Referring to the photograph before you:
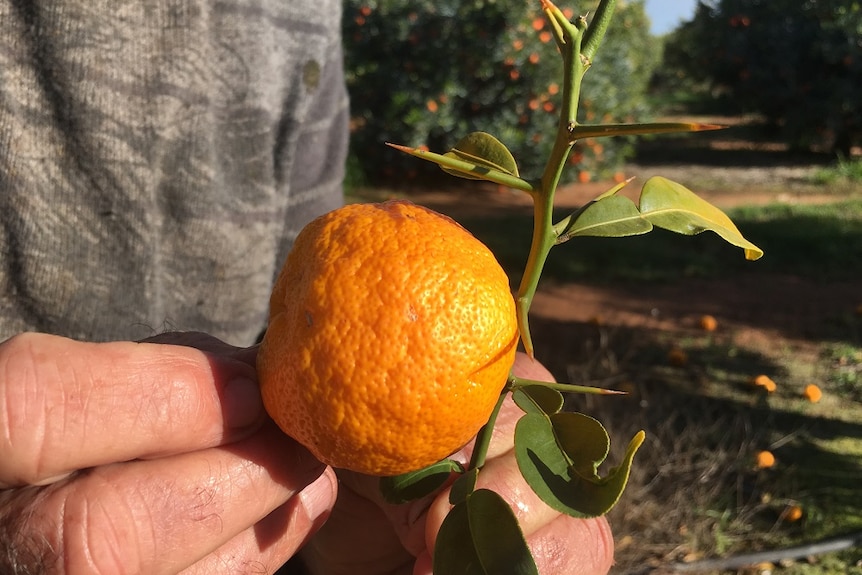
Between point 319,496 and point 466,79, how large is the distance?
6922 millimetres

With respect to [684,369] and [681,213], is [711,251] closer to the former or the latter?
[684,369]

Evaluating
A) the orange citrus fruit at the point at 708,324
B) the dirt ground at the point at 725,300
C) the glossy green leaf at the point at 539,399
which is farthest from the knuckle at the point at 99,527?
the orange citrus fruit at the point at 708,324

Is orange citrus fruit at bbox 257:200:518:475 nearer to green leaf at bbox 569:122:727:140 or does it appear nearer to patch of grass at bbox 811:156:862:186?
green leaf at bbox 569:122:727:140

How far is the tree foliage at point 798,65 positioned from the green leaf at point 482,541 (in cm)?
937

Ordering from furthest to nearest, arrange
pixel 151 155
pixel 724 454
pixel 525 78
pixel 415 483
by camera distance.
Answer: pixel 525 78, pixel 724 454, pixel 151 155, pixel 415 483

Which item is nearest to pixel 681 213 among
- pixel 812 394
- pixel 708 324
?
pixel 812 394

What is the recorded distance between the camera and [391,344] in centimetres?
82

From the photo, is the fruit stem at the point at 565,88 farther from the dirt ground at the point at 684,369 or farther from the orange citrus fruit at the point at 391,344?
the dirt ground at the point at 684,369

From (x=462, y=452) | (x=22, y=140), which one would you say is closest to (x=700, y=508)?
(x=462, y=452)

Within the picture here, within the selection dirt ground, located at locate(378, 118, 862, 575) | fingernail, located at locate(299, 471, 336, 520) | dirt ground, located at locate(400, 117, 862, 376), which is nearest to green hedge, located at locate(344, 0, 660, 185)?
dirt ground, located at locate(400, 117, 862, 376)

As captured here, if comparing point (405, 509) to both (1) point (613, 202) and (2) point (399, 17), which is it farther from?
(2) point (399, 17)

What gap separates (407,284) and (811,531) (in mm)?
2403

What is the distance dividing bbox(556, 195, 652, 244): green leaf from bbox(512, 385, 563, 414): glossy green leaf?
0.19 metres

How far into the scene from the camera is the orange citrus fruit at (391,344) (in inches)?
32.5
